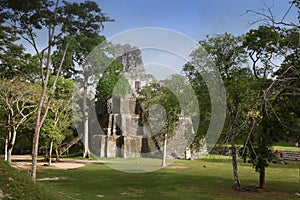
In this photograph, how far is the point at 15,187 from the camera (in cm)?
842

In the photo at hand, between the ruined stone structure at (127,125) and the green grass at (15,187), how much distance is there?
76.1ft

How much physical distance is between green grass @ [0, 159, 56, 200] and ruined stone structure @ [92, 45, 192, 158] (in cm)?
2320

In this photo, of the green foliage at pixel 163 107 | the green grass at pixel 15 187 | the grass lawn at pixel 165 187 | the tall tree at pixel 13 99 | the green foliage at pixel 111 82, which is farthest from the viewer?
the green foliage at pixel 111 82

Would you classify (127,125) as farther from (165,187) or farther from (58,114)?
(165,187)

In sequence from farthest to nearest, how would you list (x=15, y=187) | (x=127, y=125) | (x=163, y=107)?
(x=127, y=125), (x=163, y=107), (x=15, y=187)

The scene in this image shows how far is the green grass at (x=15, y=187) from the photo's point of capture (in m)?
8.03

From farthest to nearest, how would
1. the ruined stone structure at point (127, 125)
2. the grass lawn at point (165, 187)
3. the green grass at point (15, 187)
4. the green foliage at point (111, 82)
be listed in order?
the green foliage at point (111, 82), the ruined stone structure at point (127, 125), the grass lawn at point (165, 187), the green grass at point (15, 187)

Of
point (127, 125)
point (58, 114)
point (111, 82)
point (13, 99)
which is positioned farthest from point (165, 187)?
point (127, 125)

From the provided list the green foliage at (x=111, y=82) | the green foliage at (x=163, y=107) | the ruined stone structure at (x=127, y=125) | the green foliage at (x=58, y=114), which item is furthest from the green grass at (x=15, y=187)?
the green foliage at (x=111, y=82)

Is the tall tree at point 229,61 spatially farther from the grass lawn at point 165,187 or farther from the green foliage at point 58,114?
the green foliage at point 58,114

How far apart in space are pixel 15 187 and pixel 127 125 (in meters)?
30.6

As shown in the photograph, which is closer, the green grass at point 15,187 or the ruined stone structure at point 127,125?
the green grass at point 15,187

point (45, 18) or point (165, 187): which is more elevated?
point (45, 18)

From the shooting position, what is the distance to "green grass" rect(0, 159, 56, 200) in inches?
316
